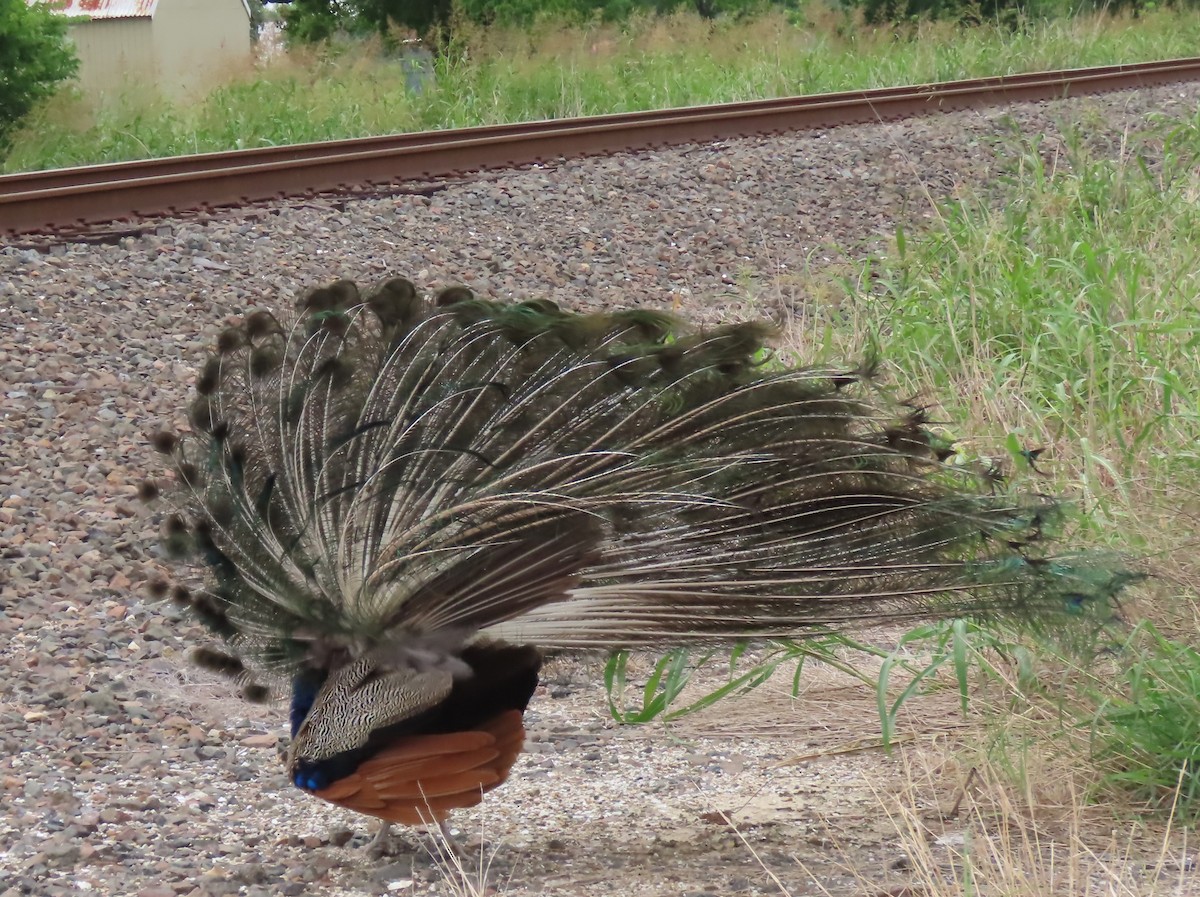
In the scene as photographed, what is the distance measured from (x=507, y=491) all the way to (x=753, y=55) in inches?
543

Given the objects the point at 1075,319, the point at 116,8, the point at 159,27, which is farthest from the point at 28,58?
the point at 159,27

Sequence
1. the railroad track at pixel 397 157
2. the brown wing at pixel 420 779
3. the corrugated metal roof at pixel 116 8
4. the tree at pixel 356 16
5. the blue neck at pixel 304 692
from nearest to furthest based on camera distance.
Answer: the brown wing at pixel 420 779, the blue neck at pixel 304 692, the railroad track at pixel 397 157, the tree at pixel 356 16, the corrugated metal roof at pixel 116 8

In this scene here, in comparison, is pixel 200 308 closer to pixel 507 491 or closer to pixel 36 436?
pixel 36 436

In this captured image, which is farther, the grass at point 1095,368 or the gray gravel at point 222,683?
the grass at point 1095,368

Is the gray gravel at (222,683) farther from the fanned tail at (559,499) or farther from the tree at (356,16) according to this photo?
the tree at (356,16)

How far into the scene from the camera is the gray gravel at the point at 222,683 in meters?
3.22

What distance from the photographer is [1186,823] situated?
126 inches

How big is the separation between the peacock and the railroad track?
15.0ft

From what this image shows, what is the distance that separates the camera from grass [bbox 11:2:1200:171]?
38.0ft

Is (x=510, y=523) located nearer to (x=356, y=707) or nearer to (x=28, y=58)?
(x=356, y=707)

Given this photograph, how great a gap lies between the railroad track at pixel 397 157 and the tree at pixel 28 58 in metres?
5.48

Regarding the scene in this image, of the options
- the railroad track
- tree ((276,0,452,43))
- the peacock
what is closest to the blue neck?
the peacock

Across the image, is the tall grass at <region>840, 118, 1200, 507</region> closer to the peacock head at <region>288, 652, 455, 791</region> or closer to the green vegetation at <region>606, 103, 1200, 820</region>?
the green vegetation at <region>606, 103, 1200, 820</region>

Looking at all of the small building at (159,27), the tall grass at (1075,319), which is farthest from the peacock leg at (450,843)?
the small building at (159,27)
